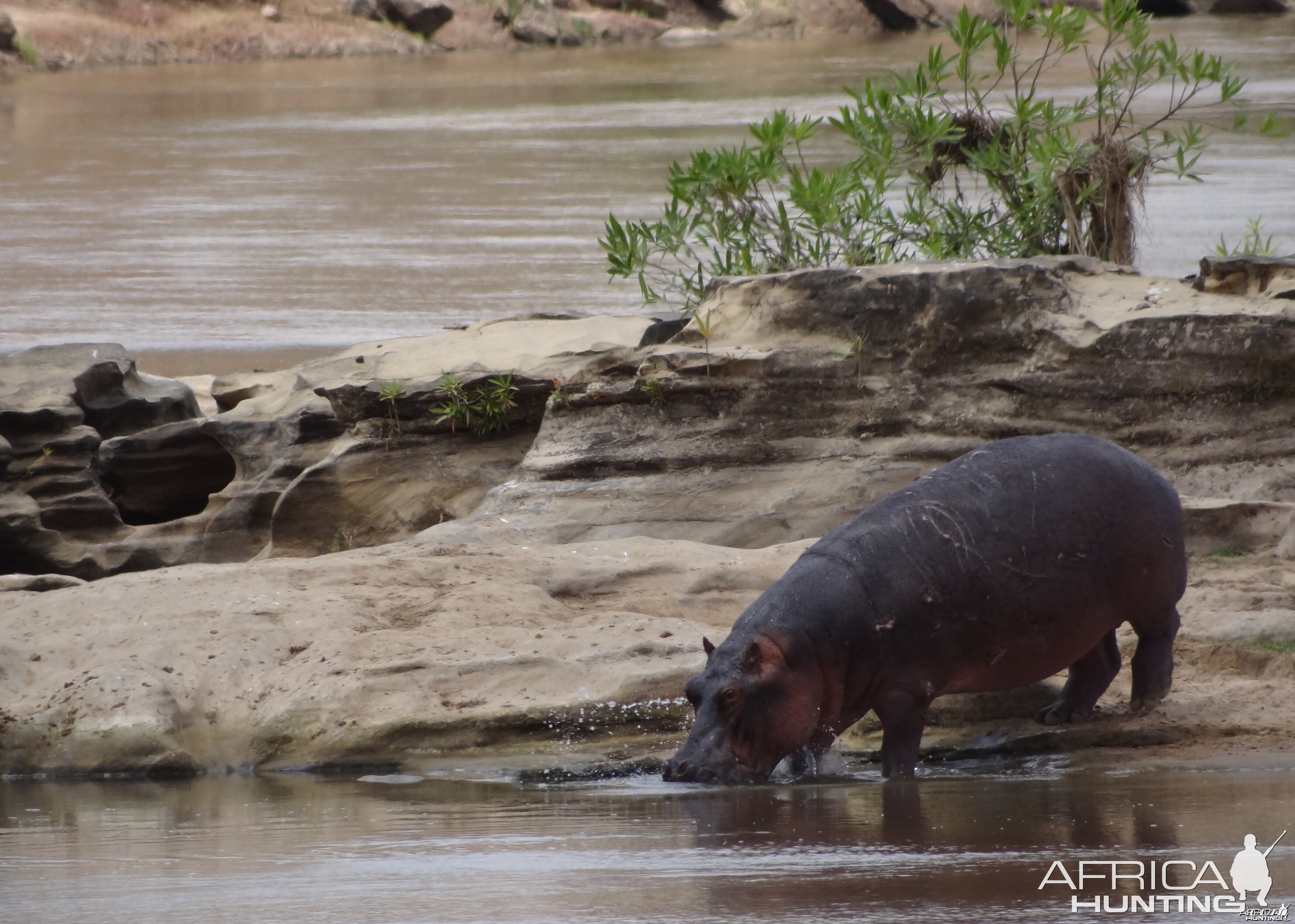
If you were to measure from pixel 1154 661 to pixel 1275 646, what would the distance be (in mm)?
605

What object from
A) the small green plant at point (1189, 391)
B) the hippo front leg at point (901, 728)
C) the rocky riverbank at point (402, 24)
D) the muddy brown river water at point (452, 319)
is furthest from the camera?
the rocky riverbank at point (402, 24)

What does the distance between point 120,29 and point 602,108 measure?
17823mm

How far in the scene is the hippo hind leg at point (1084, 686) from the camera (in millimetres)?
5012

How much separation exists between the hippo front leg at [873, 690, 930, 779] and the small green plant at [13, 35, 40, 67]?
119 feet

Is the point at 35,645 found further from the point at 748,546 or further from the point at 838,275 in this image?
the point at 838,275

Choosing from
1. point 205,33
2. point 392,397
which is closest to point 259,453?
point 392,397

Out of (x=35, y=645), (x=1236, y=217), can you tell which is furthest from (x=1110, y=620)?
(x=1236, y=217)

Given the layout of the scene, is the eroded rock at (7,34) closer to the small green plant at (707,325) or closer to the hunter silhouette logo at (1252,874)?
the small green plant at (707,325)

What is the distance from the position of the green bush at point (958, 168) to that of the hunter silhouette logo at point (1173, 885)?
5.18 m

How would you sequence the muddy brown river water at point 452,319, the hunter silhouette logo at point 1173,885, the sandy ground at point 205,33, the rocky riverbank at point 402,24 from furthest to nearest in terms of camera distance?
the rocky riverbank at point 402,24 → the sandy ground at point 205,33 → the muddy brown river water at point 452,319 → the hunter silhouette logo at point 1173,885

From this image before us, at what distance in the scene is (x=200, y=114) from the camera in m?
27.2

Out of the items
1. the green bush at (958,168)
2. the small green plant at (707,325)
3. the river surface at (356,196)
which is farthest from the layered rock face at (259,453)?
the river surface at (356,196)

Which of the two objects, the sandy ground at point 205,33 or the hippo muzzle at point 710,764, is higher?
→ the sandy ground at point 205,33

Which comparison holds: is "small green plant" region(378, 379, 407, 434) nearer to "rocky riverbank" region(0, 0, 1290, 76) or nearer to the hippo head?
the hippo head
